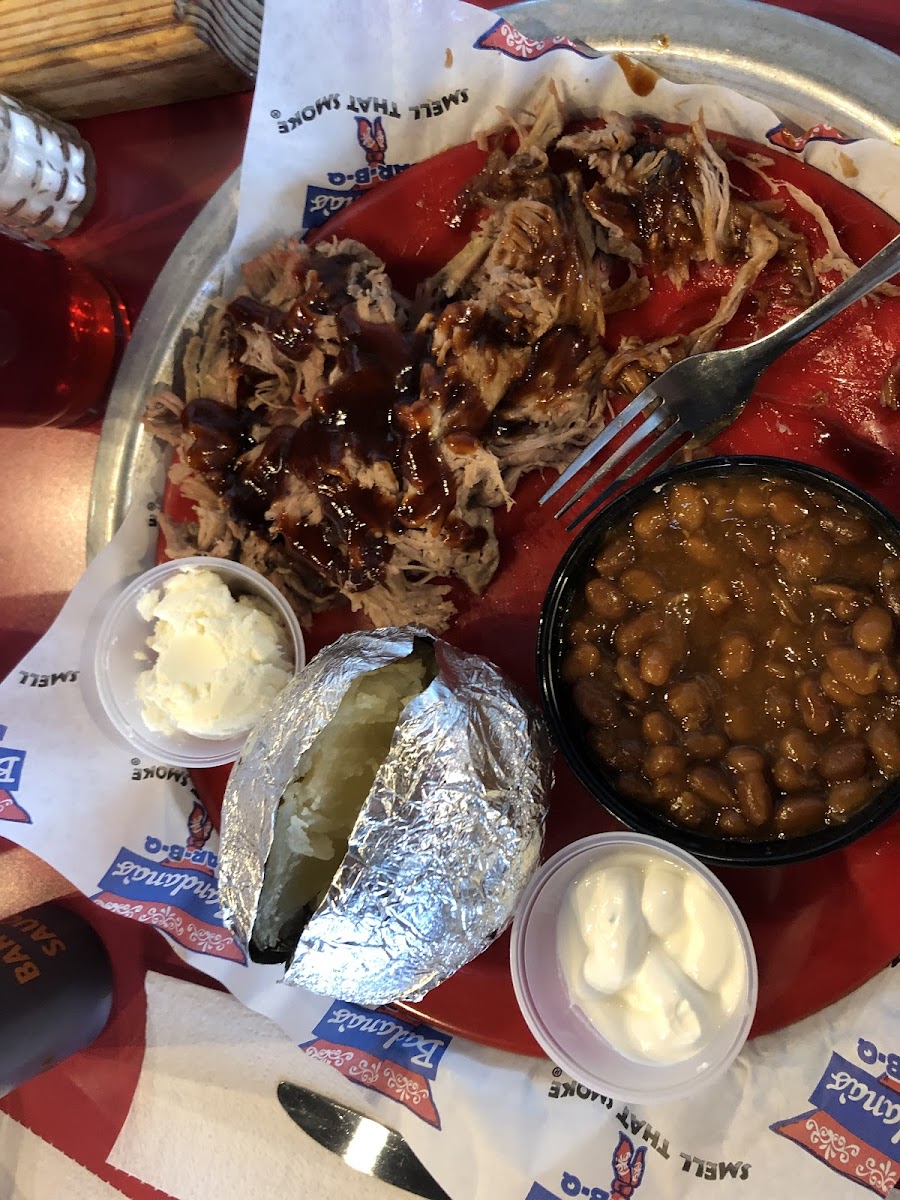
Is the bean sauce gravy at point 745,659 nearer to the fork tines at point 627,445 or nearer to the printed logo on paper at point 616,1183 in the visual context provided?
the fork tines at point 627,445

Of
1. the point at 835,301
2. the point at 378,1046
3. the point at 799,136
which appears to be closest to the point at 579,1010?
the point at 378,1046

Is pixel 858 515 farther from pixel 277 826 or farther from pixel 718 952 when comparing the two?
pixel 277 826

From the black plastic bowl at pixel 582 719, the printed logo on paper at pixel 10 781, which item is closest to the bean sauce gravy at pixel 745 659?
the black plastic bowl at pixel 582 719

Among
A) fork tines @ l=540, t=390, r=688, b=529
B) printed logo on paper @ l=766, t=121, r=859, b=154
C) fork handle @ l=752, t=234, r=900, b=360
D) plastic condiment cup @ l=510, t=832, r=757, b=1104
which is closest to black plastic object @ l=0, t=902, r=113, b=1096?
plastic condiment cup @ l=510, t=832, r=757, b=1104

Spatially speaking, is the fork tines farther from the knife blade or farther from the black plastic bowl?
the knife blade

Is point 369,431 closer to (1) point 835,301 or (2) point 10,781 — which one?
(1) point 835,301

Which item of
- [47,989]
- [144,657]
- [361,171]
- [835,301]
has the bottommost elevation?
[47,989]
